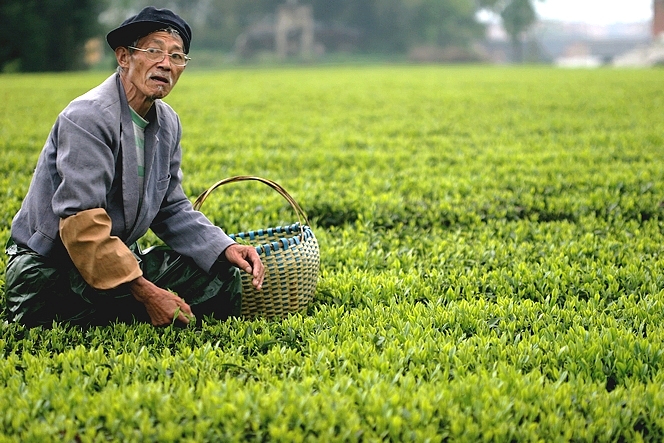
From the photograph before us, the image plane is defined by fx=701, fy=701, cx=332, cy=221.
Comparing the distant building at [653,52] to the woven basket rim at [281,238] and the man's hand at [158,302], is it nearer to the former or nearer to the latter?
the woven basket rim at [281,238]

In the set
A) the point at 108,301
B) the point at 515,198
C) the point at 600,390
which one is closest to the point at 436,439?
the point at 600,390

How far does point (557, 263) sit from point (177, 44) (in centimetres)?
259

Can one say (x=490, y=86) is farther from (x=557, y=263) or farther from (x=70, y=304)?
(x=70, y=304)

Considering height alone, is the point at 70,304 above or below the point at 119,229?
below

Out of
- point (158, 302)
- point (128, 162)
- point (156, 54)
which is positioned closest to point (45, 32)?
point (156, 54)

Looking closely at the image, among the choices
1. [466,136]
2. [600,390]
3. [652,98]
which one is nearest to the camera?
[600,390]

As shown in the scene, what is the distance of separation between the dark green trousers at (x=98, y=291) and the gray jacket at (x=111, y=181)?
0.07 meters

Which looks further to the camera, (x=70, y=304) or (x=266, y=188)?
(x=266, y=188)

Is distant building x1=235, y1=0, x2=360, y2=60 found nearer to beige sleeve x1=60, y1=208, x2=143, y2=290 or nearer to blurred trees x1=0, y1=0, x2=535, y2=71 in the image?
blurred trees x1=0, y1=0, x2=535, y2=71

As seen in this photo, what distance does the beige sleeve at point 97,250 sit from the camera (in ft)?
9.45

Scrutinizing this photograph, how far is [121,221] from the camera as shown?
3.20 m

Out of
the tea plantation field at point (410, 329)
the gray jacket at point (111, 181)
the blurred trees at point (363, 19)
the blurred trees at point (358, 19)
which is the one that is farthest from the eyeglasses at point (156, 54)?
the blurred trees at point (358, 19)

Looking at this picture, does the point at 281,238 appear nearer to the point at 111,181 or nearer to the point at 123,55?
the point at 111,181

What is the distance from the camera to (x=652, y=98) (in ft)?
47.3
